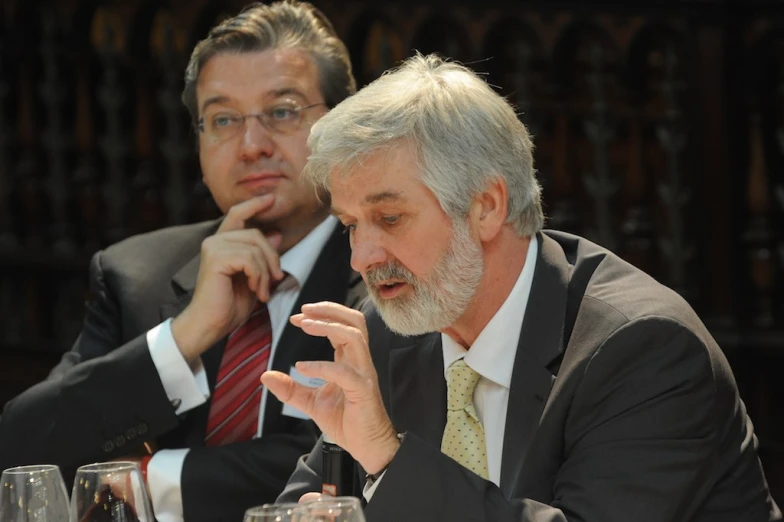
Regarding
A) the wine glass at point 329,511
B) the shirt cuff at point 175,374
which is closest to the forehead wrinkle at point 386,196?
the shirt cuff at point 175,374

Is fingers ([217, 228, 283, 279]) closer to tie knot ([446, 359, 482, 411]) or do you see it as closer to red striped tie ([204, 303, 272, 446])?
red striped tie ([204, 303, 272, 446])

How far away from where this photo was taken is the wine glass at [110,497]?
188 cm

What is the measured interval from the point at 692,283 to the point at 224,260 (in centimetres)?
189

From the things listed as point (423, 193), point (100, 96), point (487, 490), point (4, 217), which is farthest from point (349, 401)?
point (4, 217)

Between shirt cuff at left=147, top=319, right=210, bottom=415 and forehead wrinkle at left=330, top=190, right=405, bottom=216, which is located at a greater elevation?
forehead wrinkle at left=330, top=190, right=405, bottom=216

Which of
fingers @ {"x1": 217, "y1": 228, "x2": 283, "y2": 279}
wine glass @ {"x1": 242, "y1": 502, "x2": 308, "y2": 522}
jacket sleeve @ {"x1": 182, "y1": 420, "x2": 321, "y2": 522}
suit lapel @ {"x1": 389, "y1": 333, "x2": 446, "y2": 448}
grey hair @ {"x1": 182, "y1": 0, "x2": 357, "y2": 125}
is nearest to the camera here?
wine glass @ {"x1": 242, "y1": 502, "x2": 308, "y2": 522}

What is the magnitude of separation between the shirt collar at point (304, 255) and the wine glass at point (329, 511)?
1.64m

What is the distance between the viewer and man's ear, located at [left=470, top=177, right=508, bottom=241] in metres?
2.43

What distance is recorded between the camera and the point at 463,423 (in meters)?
2.50

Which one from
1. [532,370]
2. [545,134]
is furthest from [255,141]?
[545,134]

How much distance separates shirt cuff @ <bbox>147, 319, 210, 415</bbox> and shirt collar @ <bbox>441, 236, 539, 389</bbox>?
802 mm

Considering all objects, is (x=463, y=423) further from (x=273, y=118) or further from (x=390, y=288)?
(x=273, y=118)

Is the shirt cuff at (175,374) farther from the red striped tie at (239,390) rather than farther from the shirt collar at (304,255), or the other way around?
the shirt collar at (304,255)

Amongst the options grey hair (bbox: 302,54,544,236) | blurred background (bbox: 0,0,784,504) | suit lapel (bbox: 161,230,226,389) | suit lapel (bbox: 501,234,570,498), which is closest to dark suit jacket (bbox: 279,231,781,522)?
suit lapel (bbox: 501,234,570,498)
